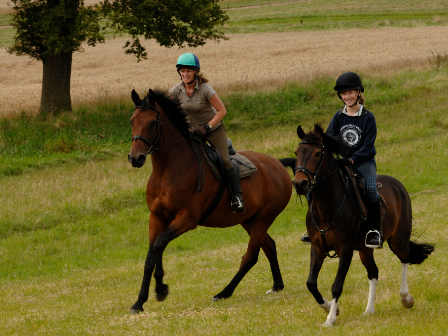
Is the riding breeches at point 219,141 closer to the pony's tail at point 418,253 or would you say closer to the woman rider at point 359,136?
the woman rider at point 359,136

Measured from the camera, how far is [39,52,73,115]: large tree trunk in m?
23.1

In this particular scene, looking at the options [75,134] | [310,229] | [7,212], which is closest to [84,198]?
[7,212]

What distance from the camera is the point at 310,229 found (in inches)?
272

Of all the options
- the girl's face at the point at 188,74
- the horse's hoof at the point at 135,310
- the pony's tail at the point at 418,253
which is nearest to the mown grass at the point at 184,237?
the horse's hoof at the point at 135,310

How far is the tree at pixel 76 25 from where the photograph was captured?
2044 cm

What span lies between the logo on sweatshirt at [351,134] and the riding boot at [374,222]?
78cm

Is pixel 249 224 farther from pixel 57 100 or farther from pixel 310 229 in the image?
pixel 57 100

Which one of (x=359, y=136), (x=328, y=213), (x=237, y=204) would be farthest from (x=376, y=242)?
(x=237, y=204)

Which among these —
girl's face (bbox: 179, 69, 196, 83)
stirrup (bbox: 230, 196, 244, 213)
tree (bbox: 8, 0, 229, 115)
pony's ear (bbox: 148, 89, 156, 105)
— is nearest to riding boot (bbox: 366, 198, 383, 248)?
stirrup (bbox: 230, 196, 244, 213)

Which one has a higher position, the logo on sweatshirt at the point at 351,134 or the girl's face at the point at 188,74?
the girl's face at the point at 188,74

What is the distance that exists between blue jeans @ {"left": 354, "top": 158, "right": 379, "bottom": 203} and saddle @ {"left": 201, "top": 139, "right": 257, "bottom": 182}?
2135mm

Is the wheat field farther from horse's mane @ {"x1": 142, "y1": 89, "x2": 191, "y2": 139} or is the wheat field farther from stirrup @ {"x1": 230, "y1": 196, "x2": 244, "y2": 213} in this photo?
stirrup @ {"x1": 230, "y1": 196, "x2": 244, "y2": 213}

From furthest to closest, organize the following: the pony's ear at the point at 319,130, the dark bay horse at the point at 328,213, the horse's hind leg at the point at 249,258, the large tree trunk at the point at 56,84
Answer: the large tree trunk at the point at 56,84
the horse's hind leg at the point at 249,258
the pony's ear at the point at 319,130
the dark bay horse at the point at 328,213

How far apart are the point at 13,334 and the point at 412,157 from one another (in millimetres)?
15241
